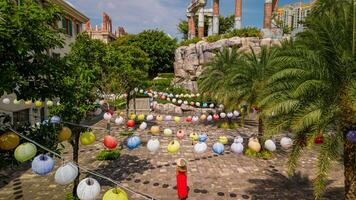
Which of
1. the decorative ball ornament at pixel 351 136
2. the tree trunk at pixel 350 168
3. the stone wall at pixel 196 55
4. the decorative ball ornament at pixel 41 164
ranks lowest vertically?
the tree trunk at pixel 350 168

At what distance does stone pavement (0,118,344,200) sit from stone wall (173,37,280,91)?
774 inches

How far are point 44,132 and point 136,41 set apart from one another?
48.7 m

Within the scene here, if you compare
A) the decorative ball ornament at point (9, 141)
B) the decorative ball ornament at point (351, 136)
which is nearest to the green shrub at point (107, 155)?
the decorative ball ornament at point (9, 141)

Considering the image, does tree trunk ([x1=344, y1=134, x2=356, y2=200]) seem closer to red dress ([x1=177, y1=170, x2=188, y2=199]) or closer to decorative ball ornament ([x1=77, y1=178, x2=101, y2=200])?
red dress ([x1=177, y1=170, x2=188, y2=199])

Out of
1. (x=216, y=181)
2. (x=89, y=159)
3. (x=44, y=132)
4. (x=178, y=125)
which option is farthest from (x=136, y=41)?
(x=44, y=132)

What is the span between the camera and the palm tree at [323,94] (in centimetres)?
713

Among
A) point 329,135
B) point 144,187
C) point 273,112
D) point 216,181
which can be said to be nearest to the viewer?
point 329,135

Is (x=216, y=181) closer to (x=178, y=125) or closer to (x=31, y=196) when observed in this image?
(x=31, y=196)

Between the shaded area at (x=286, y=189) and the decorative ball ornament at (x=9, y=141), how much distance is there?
9.35 m

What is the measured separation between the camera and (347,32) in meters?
7.08

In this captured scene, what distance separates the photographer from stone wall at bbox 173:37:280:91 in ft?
109

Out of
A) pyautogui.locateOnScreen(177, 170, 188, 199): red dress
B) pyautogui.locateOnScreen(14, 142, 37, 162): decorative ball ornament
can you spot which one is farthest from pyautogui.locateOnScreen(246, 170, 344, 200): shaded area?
pyautogui.locateOnScreen(14, 142, 37, 162): decorative ball ornament

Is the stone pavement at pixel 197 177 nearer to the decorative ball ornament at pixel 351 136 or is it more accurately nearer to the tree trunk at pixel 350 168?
the tree trunk at pixel 350 168

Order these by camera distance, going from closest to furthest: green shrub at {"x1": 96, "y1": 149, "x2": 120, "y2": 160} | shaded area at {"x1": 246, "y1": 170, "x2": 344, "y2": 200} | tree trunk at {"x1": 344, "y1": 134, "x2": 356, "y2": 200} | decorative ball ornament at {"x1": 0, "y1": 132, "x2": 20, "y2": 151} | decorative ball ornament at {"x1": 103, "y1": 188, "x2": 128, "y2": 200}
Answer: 1. decorative ball ornament at {"x1": 103, "y1": 188, "x2": 128, "y2": 200}
2. decorative ball ornament at {"x1": 0, "y1": 132, "x2": 20, "y2": 151}
3. tree trunk at {"x1": 344, "y1": 134, "x2": 356, "y2": 200}
4. shaded area at {"x1": 246, "y1": 170, "x2": 344, "y2": 200}
5. green shrub at {"x1": 96, "y1": 149, "x2": 120, "y2": 160}
